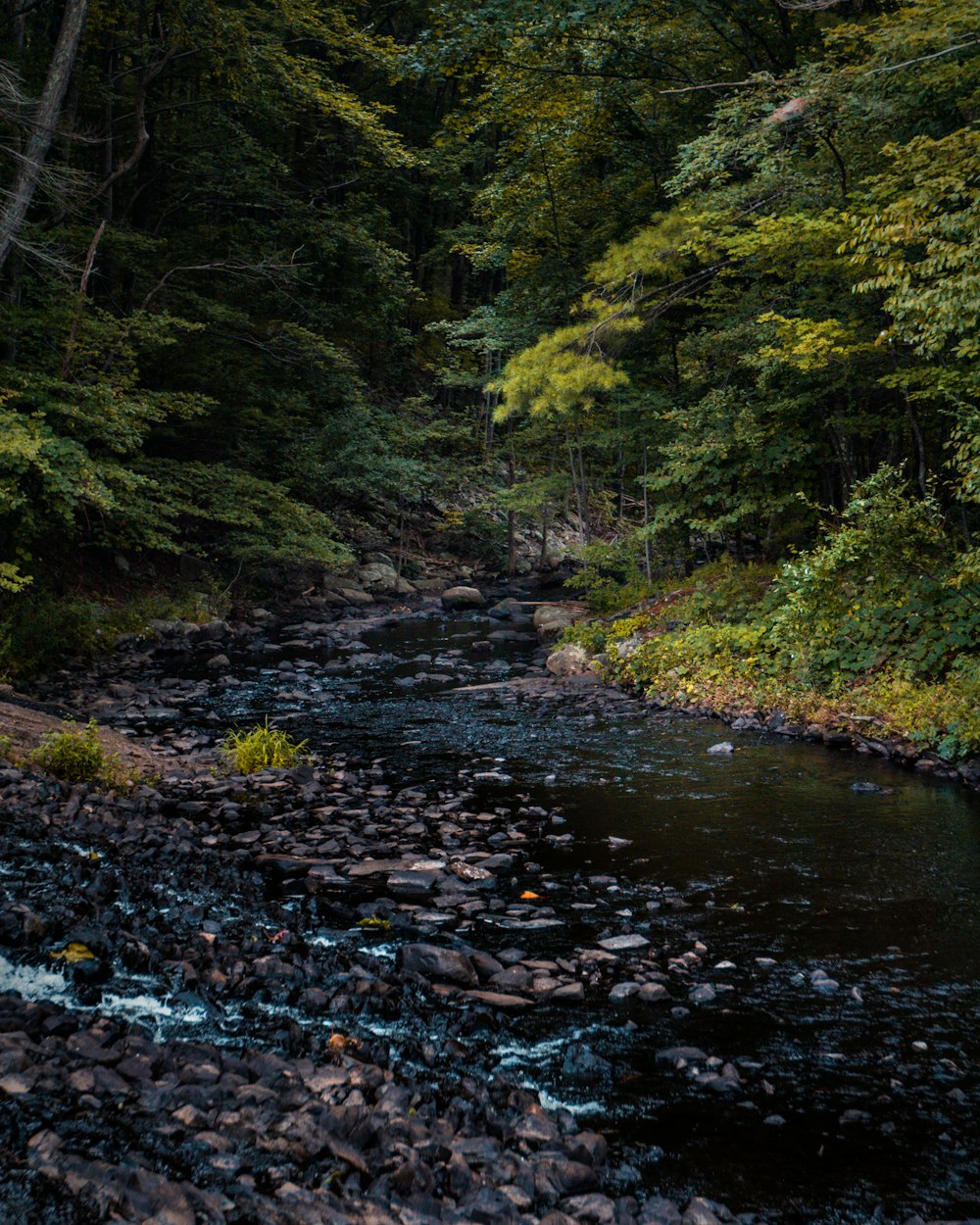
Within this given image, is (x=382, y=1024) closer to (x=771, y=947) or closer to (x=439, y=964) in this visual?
(x=439, y=964)

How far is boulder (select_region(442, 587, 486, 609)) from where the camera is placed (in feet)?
86.0

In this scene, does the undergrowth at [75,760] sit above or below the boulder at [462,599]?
above

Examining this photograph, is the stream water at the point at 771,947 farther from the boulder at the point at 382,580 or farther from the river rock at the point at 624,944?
the boulder at the point at 382,580

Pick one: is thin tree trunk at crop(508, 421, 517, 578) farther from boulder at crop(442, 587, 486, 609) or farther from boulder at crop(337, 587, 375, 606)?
boulder at crop(337, 587, 375, 606)

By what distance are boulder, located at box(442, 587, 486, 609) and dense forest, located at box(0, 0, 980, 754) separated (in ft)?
12.5

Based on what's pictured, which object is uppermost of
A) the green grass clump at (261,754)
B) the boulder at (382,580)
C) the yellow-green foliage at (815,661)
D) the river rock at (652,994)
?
the yellow-green foliage at (815,661)

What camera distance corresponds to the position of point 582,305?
17.1 metres

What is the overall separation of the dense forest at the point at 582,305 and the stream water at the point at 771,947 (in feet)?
8.94

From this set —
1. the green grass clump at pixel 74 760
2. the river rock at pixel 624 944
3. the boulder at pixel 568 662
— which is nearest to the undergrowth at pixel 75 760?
the green grass clump at pixel 74 760

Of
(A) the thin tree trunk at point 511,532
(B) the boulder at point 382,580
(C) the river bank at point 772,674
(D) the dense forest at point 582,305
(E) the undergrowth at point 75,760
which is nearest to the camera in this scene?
(E) the undergrowth at point 75,760

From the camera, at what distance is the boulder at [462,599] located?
26.2 metres

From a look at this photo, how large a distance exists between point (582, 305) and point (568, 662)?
297 inches

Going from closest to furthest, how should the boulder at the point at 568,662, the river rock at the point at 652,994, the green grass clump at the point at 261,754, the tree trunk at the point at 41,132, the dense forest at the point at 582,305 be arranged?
1. the river rock at the point at 652,994
2. the green grass clump at the point at 261,754
3. the dense forest at the point at 582,305
4. the tree trunk at the point at 41,132
5. the boulder at the point at 568,662

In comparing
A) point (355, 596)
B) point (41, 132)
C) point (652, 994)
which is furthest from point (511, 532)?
point (652, 994)
